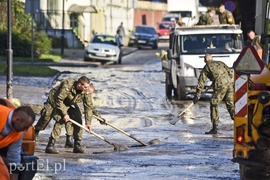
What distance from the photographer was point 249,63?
34.5ft

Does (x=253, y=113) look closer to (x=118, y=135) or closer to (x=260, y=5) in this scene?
(x=260, y=5)

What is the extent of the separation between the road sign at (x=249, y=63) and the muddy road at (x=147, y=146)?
8.11ft

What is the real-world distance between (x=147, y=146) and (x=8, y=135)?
303 inches

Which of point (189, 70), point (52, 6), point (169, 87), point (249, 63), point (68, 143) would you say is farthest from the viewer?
Answer: point (52, 6)

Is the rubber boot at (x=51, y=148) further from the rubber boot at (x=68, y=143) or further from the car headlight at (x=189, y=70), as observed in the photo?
the car headlight at (x=189, y=70)

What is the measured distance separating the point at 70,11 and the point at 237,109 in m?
48.0

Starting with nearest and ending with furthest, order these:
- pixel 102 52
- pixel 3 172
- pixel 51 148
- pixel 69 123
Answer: pixel 3 172 → pixel 51 148 → pixel 69 123 → pixel 102 52

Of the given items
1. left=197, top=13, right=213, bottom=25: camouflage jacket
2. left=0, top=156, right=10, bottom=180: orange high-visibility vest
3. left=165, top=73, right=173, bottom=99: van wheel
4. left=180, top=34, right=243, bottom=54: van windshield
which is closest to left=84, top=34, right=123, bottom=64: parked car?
left=165, top=73, right=173, bottom=99: van wheel

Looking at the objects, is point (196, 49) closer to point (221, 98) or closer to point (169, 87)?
point (169, 87)

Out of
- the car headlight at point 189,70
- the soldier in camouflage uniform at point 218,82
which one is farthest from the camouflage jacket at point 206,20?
the soldier in camouflage uniform at point 218,82

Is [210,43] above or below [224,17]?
below

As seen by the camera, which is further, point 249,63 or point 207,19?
point 207,19

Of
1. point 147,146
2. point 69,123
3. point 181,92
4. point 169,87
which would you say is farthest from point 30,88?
point 69,123

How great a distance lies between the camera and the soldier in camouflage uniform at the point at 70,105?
15.5 m
